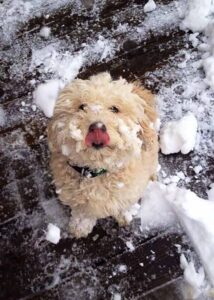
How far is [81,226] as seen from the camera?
2.97 metres

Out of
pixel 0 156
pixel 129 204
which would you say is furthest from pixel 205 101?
pixel 0 156

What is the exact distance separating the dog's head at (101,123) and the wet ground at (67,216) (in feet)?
2.63

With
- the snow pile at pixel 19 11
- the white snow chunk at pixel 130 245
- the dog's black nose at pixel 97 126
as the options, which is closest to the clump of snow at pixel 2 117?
the snow pile at pixel 19 11

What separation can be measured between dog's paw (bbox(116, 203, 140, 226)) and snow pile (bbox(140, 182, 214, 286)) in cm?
4

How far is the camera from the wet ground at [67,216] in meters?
2.94

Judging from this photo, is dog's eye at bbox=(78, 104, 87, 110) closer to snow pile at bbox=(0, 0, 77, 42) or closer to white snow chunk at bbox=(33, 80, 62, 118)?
white snow chunk at bbox=(33, 80, 62, 118)

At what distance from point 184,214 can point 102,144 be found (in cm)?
104

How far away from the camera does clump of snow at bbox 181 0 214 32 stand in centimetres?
361

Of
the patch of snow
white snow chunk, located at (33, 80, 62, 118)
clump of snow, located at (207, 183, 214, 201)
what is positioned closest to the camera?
the patch of snow

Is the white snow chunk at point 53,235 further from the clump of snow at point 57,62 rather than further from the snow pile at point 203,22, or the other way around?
the snow pile at point 203,22

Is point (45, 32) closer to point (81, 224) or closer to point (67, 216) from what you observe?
point (67, 216)

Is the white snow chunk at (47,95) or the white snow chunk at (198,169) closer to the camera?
the white snow chunk at (198,169)

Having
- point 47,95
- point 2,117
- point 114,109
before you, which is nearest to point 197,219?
point 114,109

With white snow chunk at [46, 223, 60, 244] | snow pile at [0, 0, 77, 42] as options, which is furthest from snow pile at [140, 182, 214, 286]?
snow pile at [0, 0, 77, 42]
